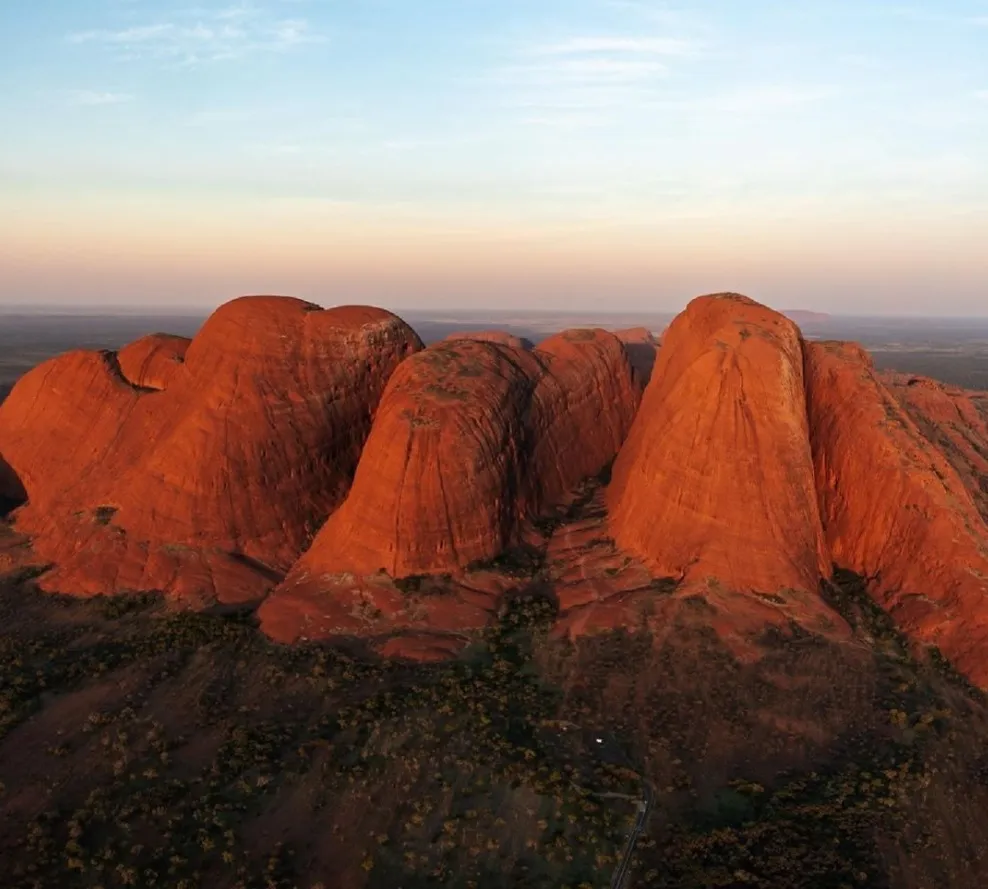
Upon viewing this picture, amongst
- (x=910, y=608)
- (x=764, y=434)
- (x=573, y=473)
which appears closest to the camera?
(x=910, y=608)

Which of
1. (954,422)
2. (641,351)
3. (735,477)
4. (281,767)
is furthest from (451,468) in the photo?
(641,351)

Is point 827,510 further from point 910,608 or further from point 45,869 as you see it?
point 45,869

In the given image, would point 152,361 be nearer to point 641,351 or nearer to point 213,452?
point 213,452

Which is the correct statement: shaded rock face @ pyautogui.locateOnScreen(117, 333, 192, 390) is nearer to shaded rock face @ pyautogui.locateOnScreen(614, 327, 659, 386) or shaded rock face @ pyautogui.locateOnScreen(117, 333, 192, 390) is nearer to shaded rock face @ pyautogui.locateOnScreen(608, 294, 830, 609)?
shaded rock face @ pyautogui.locateOnScreen(608, 294, 830, 609)

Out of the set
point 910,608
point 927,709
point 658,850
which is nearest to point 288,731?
point 658,850

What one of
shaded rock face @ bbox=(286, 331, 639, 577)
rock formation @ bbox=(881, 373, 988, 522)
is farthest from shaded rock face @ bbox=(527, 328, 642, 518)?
rock formation @ bbox=(881, 373, 988, 522)

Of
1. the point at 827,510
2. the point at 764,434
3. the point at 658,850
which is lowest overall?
the point at 658,850

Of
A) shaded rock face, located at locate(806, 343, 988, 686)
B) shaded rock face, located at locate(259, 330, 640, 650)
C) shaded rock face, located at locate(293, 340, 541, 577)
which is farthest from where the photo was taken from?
shaded rock face, located at locate(293, 340, 541, 577)
